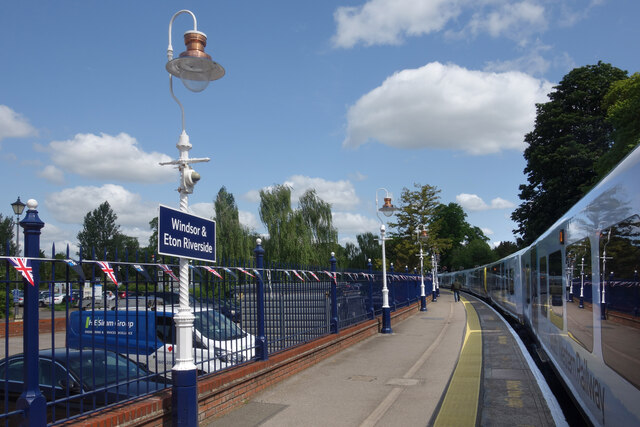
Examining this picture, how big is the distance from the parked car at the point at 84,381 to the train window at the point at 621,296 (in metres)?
4.46

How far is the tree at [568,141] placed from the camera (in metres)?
38.5

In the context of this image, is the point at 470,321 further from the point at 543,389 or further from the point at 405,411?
the point at 405,411

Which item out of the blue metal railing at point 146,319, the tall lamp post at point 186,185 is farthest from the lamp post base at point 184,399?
the blue metal railing at point 146,319

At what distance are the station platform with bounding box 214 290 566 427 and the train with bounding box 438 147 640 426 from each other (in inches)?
43.8

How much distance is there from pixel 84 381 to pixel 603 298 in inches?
211

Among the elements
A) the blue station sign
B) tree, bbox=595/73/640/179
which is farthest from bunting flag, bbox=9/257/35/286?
tree, bbox=595/73/640/179

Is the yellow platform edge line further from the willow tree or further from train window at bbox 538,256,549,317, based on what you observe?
the willow tree

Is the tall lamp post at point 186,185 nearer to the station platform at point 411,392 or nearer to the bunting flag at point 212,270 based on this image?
the bunting flag at point 212,270

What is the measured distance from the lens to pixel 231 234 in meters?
36.7

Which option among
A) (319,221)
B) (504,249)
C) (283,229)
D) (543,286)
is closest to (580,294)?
(543,286)

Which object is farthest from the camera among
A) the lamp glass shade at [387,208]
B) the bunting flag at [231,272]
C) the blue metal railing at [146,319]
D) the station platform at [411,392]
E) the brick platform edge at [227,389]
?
the lamp glass shade at [387,208]

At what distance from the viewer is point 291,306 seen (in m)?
9.98

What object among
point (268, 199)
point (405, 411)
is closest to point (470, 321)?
point (405, 411)

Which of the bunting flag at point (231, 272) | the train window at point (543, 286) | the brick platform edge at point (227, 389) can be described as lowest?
the brick platform edge at point (227, 389)
